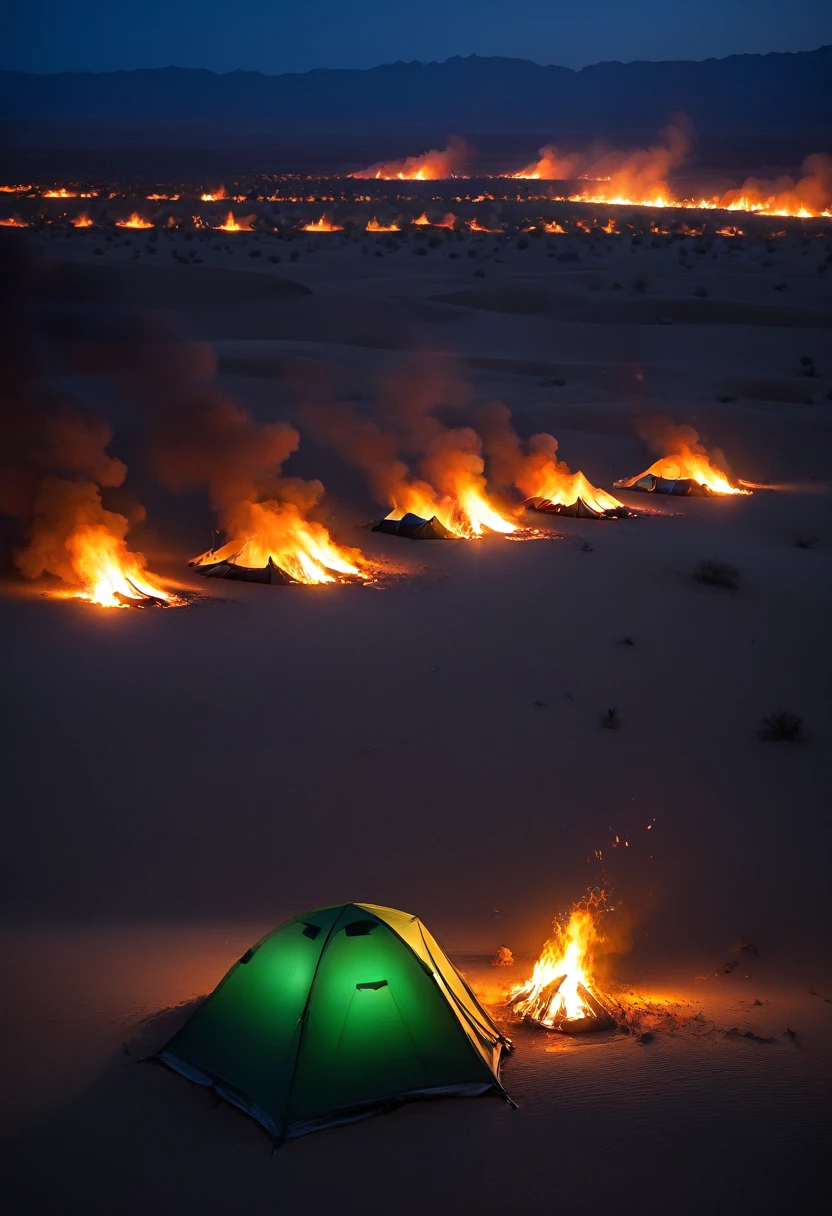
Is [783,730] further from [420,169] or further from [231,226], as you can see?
[420,169]

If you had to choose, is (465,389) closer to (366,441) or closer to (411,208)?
(366,441)

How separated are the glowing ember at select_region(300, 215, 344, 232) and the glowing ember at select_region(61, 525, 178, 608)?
160 feet

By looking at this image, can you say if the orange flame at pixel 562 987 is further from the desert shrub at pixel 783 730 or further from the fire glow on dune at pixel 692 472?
the fire glow on dune at pixel 692 472

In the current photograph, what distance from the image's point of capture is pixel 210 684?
11180mm

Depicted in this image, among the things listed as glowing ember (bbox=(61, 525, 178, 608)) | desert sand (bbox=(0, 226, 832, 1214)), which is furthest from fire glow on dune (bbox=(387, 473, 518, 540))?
glowing ember (bbox=(61, 525, 178, 608))

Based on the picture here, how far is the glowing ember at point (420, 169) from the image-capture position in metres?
108

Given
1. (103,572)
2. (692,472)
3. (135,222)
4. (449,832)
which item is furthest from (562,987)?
(135,222)

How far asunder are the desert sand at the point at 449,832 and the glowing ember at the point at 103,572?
57cm

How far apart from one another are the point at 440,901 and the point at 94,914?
2468mm

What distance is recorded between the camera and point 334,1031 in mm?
5746

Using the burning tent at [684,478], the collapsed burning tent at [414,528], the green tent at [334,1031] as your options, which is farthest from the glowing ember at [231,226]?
the green tent at [334,1031]

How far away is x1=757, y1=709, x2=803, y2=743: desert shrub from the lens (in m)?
10.9

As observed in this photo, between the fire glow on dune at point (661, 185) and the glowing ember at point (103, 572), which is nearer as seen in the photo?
the glowing ember at point (103, 572)

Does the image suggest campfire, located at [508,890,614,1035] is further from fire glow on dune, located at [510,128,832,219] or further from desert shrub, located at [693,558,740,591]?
fire glow on dune, located at [510,128,832,219]
